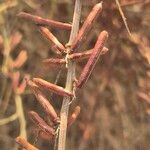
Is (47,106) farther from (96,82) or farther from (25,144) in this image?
(96,82)

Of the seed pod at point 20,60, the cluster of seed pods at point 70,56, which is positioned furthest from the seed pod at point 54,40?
the seed pod at point 20,60

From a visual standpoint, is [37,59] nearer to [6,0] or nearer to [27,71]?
[27,71]

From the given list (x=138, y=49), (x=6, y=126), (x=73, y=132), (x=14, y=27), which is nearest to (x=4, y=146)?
(x=6, y=126)

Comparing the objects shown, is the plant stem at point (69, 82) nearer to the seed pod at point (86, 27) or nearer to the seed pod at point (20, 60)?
the seed pod at point (86, 27)

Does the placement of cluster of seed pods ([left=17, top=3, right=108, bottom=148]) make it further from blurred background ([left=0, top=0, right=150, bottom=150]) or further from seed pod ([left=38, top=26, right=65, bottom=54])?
blurred background ([left=0, top=0, right=150, bottom=150])

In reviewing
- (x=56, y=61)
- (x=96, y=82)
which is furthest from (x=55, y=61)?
(x=96, y=82)

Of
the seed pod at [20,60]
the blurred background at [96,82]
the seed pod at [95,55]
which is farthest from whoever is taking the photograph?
the blurred background at [96,82]

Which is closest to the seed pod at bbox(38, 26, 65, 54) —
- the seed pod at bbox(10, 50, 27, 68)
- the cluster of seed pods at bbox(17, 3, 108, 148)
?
the cluster of seed pods at bbox(17, 3, 108, 148)

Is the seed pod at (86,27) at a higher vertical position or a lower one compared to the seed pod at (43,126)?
higher
